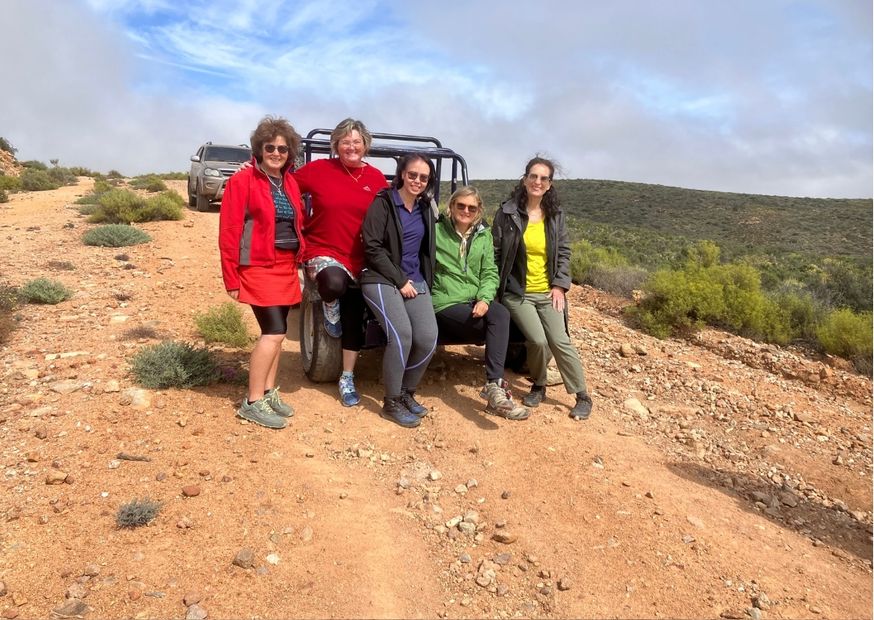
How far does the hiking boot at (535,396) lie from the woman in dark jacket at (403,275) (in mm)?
800

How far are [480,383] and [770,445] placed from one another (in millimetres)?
2168

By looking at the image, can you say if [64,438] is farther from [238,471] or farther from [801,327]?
[801,327]

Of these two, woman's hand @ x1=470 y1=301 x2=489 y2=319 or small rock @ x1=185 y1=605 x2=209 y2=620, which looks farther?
woman's hand @ x1=470 y1=301 x2=489 y2=319

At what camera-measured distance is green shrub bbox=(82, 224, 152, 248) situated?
8.75m

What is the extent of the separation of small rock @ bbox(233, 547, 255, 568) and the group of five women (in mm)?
1160

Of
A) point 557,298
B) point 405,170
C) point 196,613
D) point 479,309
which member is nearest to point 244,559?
point 196,613

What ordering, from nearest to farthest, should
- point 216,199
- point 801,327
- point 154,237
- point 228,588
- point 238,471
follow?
point 228,588
point 238,471
point 801,327
point 154,237
point 216,199

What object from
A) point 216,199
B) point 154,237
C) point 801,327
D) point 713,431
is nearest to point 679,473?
point 713,431

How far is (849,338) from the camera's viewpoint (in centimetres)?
681

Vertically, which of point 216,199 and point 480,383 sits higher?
point 216,199

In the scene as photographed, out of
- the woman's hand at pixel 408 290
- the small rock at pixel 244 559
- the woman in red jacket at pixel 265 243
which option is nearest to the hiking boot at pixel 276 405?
the woman in red jacket at pixel 265 243

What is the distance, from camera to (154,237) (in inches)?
378

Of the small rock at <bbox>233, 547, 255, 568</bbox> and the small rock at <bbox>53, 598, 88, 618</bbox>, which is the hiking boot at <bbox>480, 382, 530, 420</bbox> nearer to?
the small rock at <bbox>233, 547, 255, 568</bbox>

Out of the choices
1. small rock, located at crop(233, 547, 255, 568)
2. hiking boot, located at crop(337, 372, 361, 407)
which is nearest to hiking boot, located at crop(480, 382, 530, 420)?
hiking boot, located at crop(337, 372, 361, 407)
